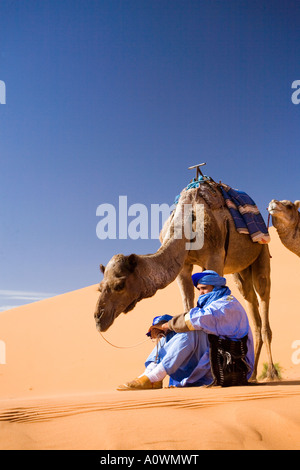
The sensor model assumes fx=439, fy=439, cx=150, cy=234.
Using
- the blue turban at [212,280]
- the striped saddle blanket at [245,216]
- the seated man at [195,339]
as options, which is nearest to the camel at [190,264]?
the striped saddle blanket at [245,216]

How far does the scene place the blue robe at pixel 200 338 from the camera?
3971 millimetres

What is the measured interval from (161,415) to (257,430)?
595 mm

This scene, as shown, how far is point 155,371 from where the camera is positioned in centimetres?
410

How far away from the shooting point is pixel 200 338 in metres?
4.11

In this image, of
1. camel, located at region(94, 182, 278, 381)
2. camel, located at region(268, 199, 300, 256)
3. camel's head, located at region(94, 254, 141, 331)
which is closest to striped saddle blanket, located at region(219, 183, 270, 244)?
camel, located at region(94, 182, 278, 381)

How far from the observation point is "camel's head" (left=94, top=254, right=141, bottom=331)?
4.65 m

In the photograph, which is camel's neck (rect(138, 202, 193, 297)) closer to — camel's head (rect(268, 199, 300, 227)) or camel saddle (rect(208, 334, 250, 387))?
camel saddle (rect(208, 334, 250, 387))

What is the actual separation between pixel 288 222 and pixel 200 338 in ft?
12.5

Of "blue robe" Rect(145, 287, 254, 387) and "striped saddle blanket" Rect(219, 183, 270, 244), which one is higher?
"striped saddle blanket" Rect(219, 183, 270, 244)

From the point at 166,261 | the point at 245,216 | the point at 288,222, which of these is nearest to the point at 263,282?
the point at 288,222

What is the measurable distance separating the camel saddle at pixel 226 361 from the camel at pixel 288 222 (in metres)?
3.59

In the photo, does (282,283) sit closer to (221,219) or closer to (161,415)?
(221,219)

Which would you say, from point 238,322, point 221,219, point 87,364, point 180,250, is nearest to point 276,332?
point 87,364
